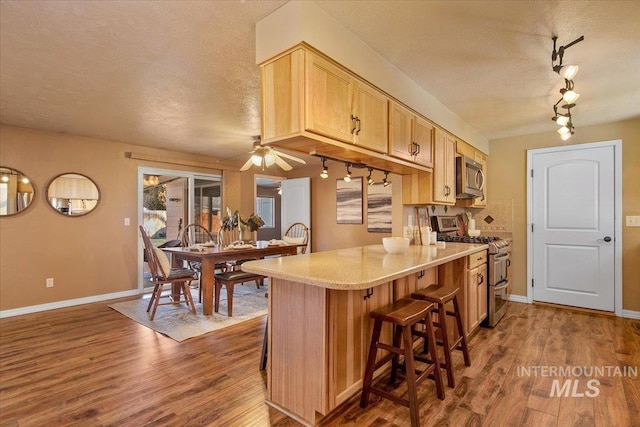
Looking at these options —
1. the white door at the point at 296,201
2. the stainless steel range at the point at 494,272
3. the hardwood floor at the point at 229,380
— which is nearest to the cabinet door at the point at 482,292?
the stainless steel range at the point at 494,272

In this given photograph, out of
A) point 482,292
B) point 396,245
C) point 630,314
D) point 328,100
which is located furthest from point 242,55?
point 630,314

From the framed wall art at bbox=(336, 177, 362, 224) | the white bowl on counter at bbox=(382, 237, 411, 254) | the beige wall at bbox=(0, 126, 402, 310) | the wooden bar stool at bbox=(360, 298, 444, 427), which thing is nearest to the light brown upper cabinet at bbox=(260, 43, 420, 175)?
the white bowl on counter at bbox=(382, 237, 411, 254)

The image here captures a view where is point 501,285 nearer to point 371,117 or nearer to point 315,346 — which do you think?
point 371,117

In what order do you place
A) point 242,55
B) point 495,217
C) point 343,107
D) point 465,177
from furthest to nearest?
point 495,217 → point 465,177 → point 242,55 → point 343,107

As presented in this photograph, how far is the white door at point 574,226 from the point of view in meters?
3.77

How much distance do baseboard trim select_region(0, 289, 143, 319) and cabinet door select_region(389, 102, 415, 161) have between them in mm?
4373

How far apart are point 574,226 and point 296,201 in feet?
14.7

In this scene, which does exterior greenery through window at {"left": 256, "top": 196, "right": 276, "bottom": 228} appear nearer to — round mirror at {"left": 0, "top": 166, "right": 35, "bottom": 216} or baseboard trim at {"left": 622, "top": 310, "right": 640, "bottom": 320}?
round mirror at {"left": 0, "top": 166, "right": 35, "bottom": 216}

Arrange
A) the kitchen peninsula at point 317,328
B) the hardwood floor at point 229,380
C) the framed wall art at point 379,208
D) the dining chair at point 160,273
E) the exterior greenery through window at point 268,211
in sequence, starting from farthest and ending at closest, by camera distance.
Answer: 1. the exterior greenery through window at point 268,211
2. the framed wall art at point 379,208
3. the dining chair at point 160,273
4. the hardwood floor at point 229,380
5. the kitchen peninsula at point 317,328

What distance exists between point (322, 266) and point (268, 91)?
1078 mm

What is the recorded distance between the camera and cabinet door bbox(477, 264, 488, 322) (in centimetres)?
316

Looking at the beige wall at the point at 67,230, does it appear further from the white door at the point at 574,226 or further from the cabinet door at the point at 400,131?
the white door at the point at 574,226

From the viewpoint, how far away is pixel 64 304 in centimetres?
414

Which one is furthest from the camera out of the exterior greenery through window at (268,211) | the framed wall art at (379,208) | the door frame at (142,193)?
the exterior greenery through window at (268,211)
